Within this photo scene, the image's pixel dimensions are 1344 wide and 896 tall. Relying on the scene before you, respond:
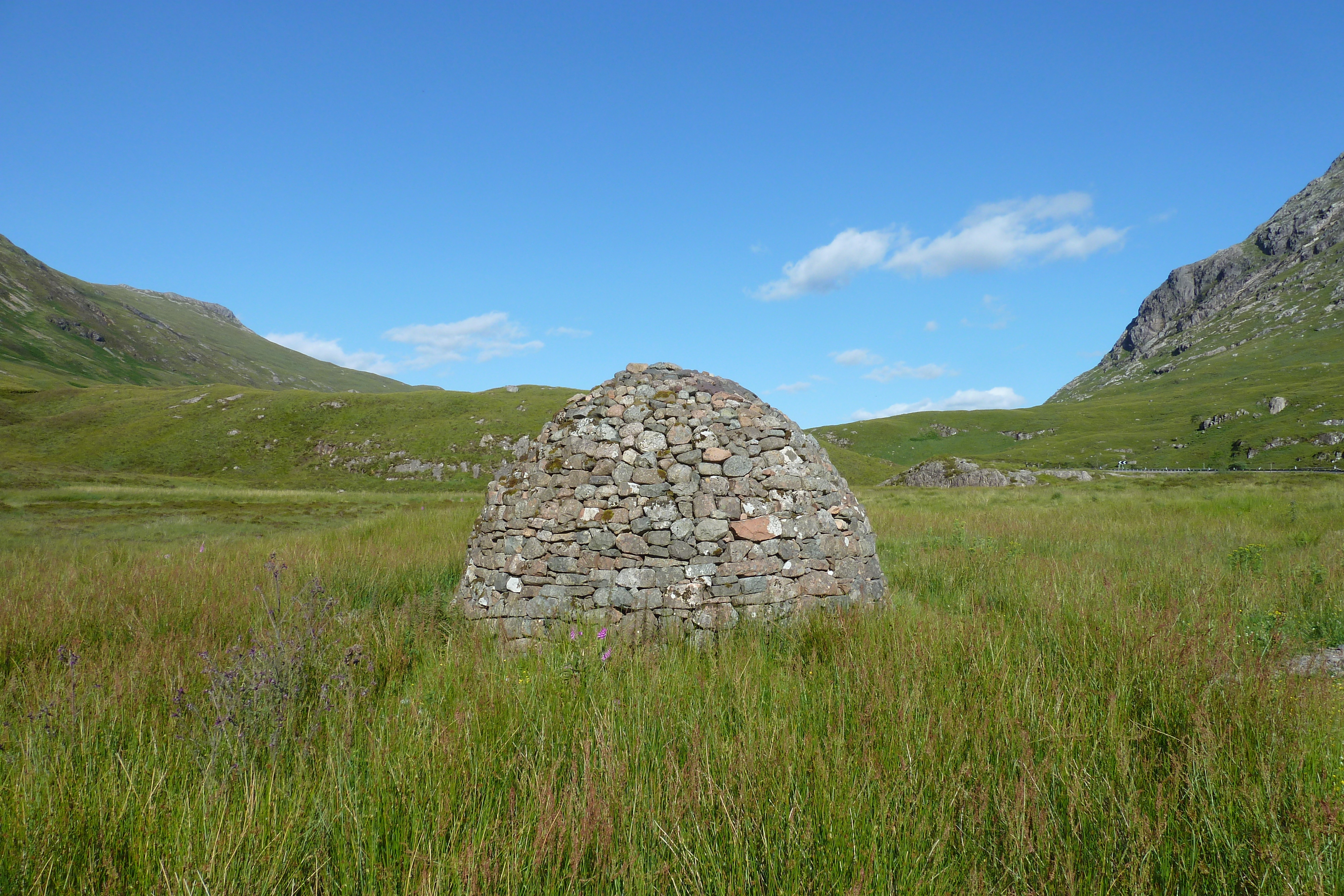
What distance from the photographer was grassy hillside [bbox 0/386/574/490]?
56.5 metres

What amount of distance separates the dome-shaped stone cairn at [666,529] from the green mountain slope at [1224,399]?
83853 mm

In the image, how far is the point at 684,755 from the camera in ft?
10.4

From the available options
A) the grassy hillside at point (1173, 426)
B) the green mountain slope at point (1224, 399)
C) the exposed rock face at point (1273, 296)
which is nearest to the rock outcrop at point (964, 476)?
the green mountain slope at point (1224, 399)

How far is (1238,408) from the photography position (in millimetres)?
99000

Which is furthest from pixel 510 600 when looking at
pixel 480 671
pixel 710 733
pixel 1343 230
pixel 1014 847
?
pixel 1343 230

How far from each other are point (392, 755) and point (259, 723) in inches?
42.7

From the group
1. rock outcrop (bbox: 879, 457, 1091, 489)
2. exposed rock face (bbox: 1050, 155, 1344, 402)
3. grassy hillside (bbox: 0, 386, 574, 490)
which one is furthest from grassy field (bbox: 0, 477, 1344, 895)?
exposed rock face (bbox: 1050, 155, 1344, 402)

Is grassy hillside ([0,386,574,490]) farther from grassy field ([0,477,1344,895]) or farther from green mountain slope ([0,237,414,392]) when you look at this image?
grassy field ([0,477,1344,895])

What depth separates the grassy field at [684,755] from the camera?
2230 millimetres

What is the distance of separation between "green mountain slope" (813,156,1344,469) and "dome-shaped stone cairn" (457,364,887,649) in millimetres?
83853

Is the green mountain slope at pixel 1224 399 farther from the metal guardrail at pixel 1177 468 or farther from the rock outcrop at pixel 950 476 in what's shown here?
the rock outcrop at pixel 950 476

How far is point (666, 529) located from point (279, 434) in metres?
71.1

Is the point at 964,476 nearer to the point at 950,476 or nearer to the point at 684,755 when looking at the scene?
the point at 950,476

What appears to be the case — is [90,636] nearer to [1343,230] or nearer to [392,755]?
[392,755]
